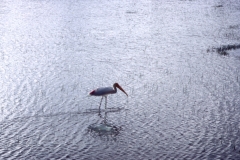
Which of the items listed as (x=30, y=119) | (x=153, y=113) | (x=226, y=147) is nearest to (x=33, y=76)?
(x=30, y=119)

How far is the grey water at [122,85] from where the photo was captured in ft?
65.6

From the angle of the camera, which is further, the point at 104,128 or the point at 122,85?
the point at 122,85

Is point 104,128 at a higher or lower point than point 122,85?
lower

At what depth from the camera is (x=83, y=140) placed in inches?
797

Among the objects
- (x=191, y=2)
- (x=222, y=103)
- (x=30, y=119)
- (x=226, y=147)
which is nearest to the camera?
(x=226, y=147)

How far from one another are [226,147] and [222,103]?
613cm

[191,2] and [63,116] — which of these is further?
[191,2]

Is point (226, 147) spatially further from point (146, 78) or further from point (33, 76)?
point (33, 76)

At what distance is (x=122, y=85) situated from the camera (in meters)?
28.5

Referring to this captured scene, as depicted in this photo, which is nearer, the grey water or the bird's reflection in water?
the grey water

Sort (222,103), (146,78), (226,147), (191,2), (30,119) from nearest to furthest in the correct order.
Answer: (226,147)
(30,119)
(222,103)
(146,78)
(191,2)

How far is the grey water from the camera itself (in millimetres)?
19984

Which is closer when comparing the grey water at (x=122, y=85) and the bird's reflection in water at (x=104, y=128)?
the grey water at (x=122, y=85)

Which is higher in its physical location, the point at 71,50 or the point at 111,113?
the point at 71,50
